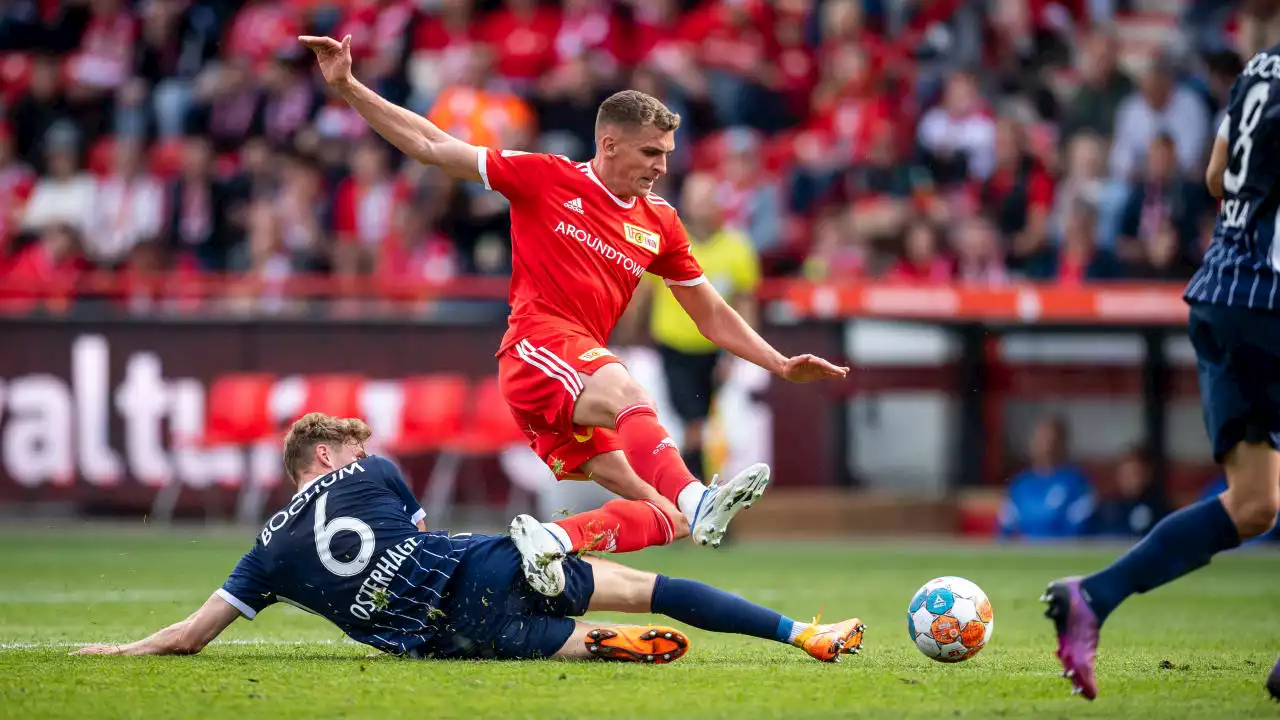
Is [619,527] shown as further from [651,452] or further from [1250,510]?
[1250,510]

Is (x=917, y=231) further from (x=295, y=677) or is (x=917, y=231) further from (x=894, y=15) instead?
(x=295, y=677)

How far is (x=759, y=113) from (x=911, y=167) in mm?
2003

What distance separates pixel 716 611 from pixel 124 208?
517 inches

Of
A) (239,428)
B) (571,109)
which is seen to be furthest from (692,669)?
(571,109)

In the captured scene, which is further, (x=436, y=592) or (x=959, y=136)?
(x=959, y=136)

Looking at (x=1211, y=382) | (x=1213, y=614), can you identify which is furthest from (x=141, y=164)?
(x=1211, y=382)

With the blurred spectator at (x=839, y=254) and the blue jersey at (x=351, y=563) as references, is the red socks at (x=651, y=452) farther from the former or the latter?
the blurred spectator at (x=839, y=254)

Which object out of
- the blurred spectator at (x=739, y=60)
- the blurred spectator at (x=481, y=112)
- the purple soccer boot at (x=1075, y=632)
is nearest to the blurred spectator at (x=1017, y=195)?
the blurred spectator at (x=739, y=60)

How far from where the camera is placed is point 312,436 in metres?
6.27

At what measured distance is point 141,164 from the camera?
1802cm

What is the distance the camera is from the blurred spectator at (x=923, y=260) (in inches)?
582

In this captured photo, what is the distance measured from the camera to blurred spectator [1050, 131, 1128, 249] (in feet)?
48.5

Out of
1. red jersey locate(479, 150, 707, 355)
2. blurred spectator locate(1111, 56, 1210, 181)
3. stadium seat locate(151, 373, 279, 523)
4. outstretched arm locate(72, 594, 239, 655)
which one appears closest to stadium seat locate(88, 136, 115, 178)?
stadium seat locate(151, 373, 279, 523)

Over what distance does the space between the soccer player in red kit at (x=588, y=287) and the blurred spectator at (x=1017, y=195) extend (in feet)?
28.0
